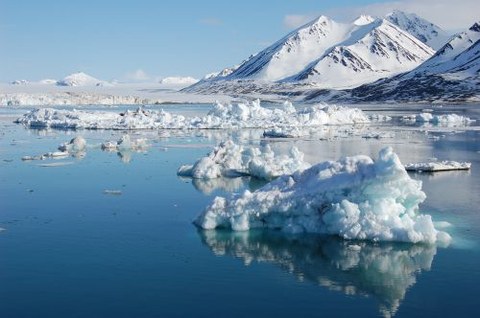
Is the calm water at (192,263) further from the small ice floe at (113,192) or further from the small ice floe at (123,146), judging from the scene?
the small ice floe at (123,146)

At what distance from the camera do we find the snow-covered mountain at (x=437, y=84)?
95188mm

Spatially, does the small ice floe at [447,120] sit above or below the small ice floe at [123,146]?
above

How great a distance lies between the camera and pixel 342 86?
148875 mm

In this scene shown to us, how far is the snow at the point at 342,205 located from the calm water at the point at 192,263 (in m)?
0.30

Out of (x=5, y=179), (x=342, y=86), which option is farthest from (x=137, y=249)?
(x=342, y=86)

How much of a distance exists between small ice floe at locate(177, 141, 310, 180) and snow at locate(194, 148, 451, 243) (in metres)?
5.68

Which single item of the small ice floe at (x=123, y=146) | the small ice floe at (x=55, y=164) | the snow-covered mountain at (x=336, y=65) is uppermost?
the snow-covered mountain at (x=336, y=65)

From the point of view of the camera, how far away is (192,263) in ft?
35.6

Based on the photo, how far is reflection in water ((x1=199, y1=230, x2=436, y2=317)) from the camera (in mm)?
9805

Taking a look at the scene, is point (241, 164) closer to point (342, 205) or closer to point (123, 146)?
point (342, 205)

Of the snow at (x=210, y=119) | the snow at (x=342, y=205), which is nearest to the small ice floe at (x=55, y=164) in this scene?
the snow at (x=342, y=205)

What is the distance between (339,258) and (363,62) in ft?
561

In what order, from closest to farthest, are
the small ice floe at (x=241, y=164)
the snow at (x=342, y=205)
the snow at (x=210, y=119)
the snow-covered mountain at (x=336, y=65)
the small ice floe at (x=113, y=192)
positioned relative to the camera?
the snow at (x=342, y=205) → the small ice floe at (x=113, y=192) → the small ice floe at (x=241, y=164) → the snow at (x=210, y=119) → the snow-covered mountain at (x=336, y=65)

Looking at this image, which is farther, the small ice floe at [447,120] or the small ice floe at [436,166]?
the small ice floe at [447,120]
